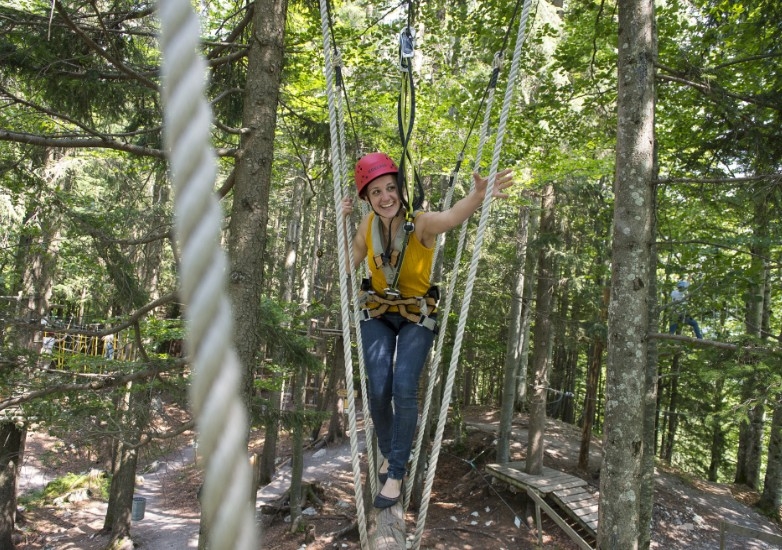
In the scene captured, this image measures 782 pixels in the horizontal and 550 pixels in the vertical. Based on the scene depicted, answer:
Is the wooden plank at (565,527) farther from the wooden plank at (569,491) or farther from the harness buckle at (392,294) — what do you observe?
the harness buckle at (392,294)

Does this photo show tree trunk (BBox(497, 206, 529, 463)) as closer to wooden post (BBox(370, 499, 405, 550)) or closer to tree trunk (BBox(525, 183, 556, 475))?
tree trunk (BBox(525, 183, 556, 475))

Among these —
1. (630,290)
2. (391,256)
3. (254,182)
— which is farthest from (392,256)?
(630,290)

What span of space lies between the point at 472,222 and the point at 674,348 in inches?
256

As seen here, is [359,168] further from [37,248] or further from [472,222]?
[472,222]

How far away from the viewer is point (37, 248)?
6523 millimetres

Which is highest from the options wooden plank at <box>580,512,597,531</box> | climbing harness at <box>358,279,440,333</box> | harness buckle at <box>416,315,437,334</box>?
climbing harness at <box>358,279,440,333</box>

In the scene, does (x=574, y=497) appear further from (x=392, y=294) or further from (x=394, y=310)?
(x=392, y=294)

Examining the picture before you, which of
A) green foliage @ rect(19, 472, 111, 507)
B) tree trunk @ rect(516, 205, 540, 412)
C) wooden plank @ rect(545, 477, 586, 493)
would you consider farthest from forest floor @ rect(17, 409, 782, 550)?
tree trunk @ rect(516, 205, 540, 412)

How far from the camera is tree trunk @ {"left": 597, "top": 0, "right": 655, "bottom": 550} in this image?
341cm

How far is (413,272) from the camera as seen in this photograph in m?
3.01

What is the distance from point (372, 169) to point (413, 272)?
0.64 meters

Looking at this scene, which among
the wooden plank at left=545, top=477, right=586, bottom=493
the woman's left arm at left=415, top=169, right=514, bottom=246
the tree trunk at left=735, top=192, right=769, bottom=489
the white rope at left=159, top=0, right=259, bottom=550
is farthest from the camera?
the wooden plank at left=545, top=477, right=586, bottom=493

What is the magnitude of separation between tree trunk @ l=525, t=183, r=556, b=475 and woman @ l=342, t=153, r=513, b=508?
294 inches

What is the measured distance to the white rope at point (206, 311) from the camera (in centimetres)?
50
